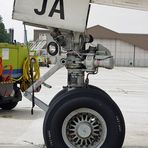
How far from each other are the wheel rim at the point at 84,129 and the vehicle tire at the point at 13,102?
17.1 ft

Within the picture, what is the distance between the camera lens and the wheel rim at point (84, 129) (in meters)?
6.54

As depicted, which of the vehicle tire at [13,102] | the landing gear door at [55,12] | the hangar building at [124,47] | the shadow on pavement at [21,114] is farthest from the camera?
the hangar building at [124,47]

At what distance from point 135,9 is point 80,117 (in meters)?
1.57

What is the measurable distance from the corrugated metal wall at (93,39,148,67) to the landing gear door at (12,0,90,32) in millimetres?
82448

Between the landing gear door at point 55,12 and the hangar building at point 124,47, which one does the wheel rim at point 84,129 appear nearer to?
the landing gear door at point 55,12

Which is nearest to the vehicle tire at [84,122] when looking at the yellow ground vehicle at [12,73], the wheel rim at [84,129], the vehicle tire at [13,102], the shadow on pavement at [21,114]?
the wheel rim at [84,129]

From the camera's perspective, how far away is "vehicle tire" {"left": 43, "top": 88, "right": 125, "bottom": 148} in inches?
255

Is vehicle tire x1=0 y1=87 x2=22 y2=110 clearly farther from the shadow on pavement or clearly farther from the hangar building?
the hangar building

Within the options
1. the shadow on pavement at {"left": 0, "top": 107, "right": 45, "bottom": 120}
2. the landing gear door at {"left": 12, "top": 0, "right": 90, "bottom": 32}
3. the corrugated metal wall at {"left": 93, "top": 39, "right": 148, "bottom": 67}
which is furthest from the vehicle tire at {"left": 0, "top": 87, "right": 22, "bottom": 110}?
the corrugated metal wall at {"left": 93, "top": 39, "right": 148, "bottom": 67}

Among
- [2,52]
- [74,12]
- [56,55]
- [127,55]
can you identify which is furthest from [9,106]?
[127,55]

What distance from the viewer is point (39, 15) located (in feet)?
21.9

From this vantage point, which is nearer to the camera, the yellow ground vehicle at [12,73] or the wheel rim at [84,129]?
the wheel rim at [84,129]

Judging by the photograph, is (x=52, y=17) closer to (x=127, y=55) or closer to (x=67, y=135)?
(x=67, y=135)

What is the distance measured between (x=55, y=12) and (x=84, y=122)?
4.88 feet
